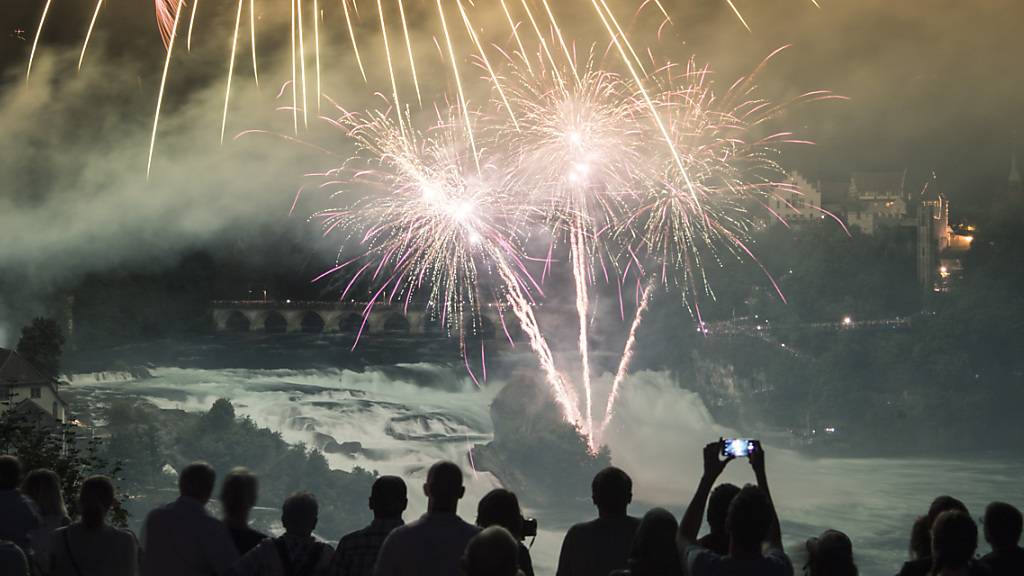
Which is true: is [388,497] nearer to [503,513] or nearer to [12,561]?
[503,513]

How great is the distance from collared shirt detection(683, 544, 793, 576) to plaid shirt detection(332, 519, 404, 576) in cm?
95

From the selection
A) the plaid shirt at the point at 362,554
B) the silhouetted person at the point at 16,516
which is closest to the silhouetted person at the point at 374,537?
the plaid shirt at the point at 362,554

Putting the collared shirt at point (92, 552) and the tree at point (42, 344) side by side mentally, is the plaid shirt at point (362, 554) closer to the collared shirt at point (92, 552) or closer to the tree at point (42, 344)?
the collared shirt at point (92, 552)

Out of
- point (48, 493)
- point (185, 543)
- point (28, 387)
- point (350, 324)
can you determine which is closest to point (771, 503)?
point (185, 543)

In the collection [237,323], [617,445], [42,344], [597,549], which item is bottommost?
[617,445]

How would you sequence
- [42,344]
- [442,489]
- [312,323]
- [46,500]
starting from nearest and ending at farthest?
[442,489], [46,500], [42,344], [312,323]

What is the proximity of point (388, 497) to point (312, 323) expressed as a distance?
2581cm

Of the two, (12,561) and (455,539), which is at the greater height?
(455,539)

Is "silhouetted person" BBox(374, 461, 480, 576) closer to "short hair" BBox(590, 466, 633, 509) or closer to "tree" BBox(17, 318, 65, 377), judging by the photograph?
"short hair" BBox(590, 466, 633, 509)

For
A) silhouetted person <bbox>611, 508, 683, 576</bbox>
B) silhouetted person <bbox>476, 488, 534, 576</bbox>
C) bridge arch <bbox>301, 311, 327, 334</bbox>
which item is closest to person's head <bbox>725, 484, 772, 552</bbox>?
silhouetted person <bbox>611, 508, 683, 576</bbox>

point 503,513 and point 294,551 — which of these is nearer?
point 503,513

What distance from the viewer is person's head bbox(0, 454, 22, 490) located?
4062mm

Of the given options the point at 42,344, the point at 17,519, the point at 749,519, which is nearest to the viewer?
the point at 749,519

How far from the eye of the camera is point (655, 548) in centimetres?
298
